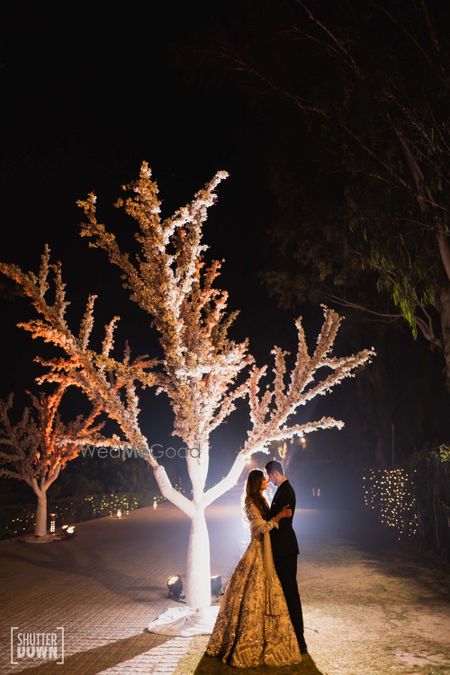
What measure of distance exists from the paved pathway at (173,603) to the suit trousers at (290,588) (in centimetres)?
33

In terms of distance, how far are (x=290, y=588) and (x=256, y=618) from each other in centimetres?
54

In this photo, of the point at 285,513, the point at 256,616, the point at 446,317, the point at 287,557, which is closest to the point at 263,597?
the point at 256,616

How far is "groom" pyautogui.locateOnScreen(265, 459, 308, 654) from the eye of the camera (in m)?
6.19

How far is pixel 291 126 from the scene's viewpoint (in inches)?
503

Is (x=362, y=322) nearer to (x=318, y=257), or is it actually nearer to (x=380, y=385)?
(x=318, y=257)

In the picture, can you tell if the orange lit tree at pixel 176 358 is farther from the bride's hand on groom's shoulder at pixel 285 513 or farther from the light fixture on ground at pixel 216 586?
the bride's hand on groom's shoulder at pixel 285 513

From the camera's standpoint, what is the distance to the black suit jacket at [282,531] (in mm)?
6254

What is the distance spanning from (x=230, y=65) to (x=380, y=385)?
49.1 ft

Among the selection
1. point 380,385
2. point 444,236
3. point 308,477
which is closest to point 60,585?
point 444,236

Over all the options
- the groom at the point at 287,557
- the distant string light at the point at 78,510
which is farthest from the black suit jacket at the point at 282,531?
the distant string light at the point at 78,510
